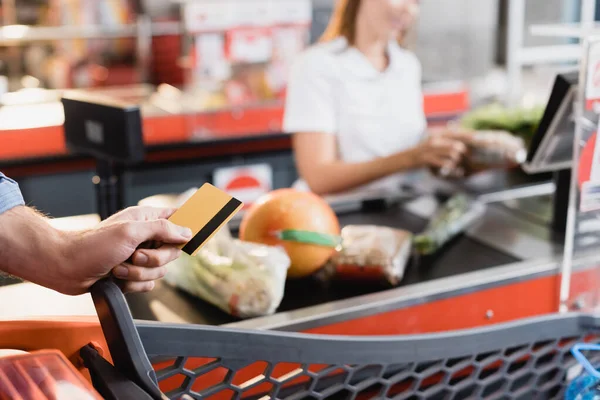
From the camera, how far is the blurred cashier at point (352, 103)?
2.41m

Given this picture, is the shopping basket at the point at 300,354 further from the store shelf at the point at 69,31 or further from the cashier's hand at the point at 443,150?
the store shelf at the point at 69,31

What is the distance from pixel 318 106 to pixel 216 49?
2.29 metres

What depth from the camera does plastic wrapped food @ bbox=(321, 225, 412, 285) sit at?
153 cm

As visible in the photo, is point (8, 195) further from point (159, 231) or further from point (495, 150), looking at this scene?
point (495, 150)

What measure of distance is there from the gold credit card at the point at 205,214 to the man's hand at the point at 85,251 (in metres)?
0.02

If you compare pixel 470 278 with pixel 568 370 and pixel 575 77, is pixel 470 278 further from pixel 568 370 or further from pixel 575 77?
pixel 575 77

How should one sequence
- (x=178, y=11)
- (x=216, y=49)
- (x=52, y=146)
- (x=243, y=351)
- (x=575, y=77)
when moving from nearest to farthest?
(x=243, y=351)
(x=575, y=77)
(x=52, y=146)
(x=216, y=49)
(x=178, y=11)

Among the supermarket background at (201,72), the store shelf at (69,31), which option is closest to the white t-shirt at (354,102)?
the supermarket background at (201,72)

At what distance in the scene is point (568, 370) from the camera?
1.29 metres

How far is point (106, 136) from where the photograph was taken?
1.69 meters

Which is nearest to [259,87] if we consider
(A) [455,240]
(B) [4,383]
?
(A) [455,240]

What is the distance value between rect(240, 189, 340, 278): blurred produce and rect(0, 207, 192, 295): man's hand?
1.65ft

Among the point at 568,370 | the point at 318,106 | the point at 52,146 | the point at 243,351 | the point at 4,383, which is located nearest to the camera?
the point at 4,383

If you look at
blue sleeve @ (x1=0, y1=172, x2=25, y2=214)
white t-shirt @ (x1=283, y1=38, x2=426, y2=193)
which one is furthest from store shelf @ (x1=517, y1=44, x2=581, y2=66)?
blue sleeve @ (x1=0, y1=172, x2=25, y2=214)
